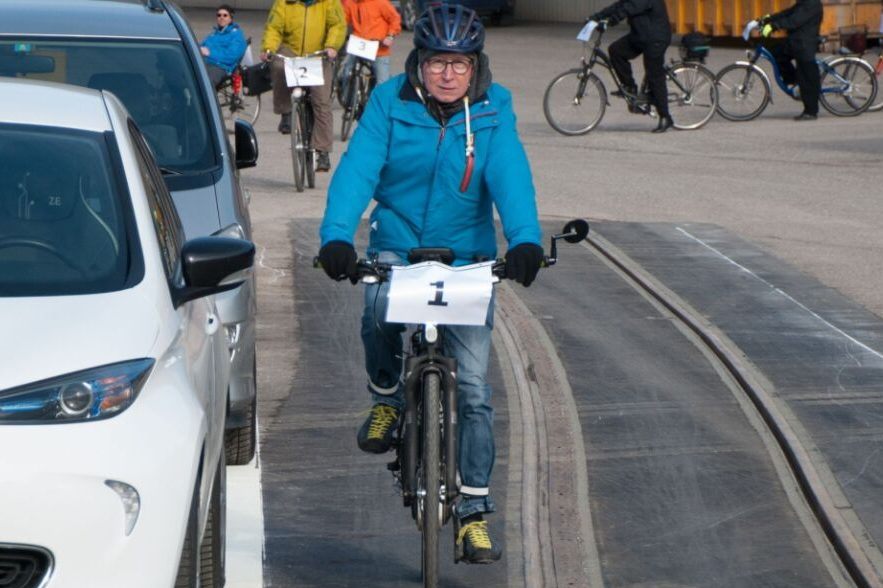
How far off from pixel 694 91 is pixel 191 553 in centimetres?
1770

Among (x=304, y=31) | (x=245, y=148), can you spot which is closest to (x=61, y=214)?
(x=245, y=148)

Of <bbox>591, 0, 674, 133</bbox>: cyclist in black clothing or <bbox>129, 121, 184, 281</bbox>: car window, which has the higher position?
<bbox>129, 121, 184, 281</bbox>: car window

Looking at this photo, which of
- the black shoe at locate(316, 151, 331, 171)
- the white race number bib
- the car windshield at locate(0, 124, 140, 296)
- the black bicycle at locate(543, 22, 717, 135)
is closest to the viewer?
the car windshield at locate(0, 124, 140, 296)

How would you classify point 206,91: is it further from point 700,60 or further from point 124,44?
point 700,60

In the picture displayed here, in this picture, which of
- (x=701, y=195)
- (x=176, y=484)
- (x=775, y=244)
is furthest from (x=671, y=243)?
(x=176, y=484)

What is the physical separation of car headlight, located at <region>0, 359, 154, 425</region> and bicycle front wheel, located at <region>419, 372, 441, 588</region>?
126 centimetres

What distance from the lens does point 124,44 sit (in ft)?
26.8

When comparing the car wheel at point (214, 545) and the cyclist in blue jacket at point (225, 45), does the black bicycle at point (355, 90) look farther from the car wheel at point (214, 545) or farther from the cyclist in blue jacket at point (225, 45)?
the car wheel at point (214, 545)

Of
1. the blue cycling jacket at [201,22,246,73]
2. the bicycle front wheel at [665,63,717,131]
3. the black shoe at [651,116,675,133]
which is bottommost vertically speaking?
the black shoe at [651,116,675,133]

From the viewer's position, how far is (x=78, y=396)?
4.15 m

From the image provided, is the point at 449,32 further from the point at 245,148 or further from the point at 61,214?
the point at 245,148

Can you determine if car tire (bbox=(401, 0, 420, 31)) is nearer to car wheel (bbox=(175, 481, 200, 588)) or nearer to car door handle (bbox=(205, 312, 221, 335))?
car door handle (bbox=(205, 312, 221, 335))

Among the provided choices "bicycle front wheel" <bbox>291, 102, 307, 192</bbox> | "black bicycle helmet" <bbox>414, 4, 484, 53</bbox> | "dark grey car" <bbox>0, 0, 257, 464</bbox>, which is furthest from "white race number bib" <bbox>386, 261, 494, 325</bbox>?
"bicycle front wheel" <bbox>291, 102, 307, 192</bbox>

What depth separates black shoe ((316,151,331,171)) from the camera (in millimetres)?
16547
